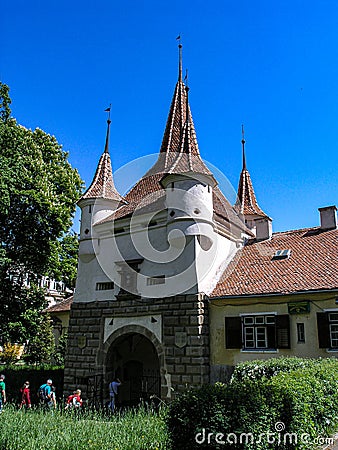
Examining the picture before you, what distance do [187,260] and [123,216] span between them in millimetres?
4400

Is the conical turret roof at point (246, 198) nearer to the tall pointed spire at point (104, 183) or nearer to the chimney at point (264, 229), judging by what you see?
the chimney at point (264, 229)

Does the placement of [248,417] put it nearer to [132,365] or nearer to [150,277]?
[150,277]

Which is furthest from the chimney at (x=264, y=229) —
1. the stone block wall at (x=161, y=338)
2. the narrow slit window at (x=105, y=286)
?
the narrow slit window at (x=105, y=286)

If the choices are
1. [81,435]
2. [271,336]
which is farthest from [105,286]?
[81,435]

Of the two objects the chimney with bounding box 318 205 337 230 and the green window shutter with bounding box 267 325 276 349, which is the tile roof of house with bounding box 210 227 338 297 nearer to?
the chimney with bounding box 318 205 337 230

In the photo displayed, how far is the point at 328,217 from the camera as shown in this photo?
65.7 ft

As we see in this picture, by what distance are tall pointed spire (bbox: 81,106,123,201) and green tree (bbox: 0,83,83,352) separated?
98.6 inches

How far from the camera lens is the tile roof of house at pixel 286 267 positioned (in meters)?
16.1

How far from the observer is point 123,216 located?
20547 mm

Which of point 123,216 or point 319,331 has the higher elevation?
point 123,216

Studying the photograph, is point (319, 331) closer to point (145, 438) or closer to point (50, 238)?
point (145, 438)

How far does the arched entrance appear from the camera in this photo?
2011cm

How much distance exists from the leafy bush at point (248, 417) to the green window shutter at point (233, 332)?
336 inches

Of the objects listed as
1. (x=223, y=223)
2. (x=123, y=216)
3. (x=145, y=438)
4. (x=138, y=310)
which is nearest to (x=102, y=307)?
(x=138, y=310)
